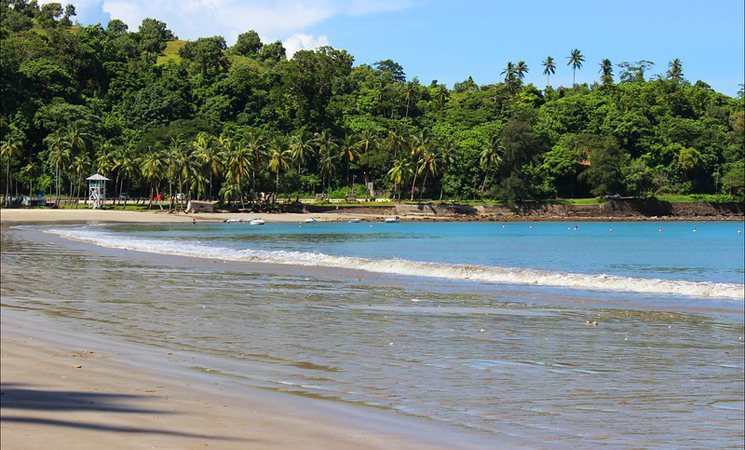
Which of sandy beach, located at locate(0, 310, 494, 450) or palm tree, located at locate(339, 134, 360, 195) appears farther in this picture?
palm tree, located at locate(339, 134, 360, 195)

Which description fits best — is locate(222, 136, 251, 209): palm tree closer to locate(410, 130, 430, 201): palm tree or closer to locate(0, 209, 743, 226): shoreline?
locate(0, 209, 743, 226): shoreline

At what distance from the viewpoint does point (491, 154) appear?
114625 millimetres

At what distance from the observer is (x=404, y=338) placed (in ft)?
40.1

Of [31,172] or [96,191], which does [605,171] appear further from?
[31,172]

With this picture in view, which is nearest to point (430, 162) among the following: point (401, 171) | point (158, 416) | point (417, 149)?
point (417, 149)

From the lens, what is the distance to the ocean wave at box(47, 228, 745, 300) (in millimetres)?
22438

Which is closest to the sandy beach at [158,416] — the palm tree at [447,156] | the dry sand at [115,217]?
the dry sand at [115,217]

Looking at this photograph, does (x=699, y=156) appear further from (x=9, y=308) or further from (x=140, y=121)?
(x=9, y=308)

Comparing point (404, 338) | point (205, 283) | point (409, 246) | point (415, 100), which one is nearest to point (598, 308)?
point (404, 338)

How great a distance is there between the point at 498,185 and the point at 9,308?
106 m

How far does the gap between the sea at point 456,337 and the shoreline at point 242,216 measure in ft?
154

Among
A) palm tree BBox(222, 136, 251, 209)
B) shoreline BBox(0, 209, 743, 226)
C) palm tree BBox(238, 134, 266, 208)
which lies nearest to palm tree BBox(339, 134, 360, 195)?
shoreline BBox(0, 209, 743, 226)

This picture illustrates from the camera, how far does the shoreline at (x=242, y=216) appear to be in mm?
72938

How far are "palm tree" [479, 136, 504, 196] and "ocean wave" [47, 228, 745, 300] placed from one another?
82672 millimetres
